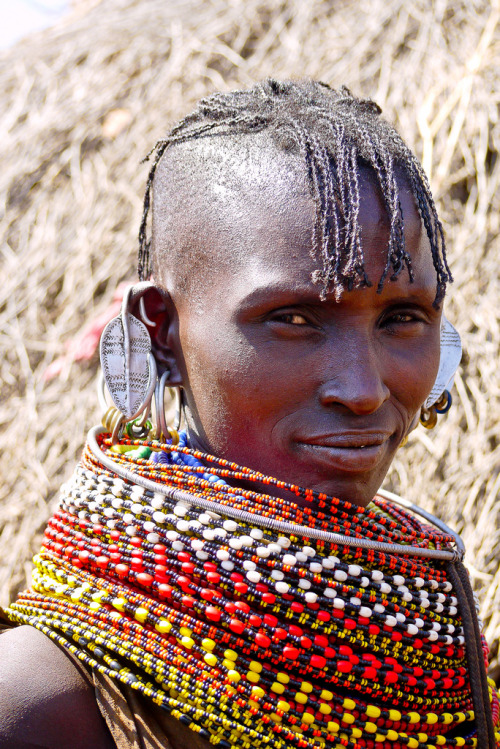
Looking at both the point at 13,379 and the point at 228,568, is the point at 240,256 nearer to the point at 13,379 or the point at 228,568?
the point at 228,568

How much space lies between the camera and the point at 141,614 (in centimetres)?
136

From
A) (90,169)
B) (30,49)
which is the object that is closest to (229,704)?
(90,169)

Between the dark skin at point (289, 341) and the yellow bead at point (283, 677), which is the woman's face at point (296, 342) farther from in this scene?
the yellow bead at point (283, 677)

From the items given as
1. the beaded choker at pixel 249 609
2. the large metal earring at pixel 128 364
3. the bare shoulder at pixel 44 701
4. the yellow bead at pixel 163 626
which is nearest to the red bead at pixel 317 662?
the beaded choker at pixel 249 609

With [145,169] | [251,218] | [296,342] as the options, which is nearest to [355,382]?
[296,342]

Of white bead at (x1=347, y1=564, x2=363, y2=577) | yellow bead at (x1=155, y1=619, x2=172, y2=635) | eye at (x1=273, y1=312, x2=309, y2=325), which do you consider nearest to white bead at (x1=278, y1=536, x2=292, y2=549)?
white bead at (x1=347, y1=564, x2=363, y2=577)

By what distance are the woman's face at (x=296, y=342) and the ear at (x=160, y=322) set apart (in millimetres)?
108

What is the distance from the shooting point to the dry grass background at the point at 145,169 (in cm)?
295

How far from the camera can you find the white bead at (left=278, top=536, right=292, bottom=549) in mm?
1389

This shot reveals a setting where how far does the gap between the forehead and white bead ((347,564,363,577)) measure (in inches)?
21.7

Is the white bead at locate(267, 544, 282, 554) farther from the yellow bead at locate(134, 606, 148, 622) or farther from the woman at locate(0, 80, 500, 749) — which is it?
the yellow bead at locate(134, 606, 148, 622)

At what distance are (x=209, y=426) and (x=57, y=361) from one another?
2.16m

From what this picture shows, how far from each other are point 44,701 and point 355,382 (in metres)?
0.78

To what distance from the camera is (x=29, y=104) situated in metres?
4.21
